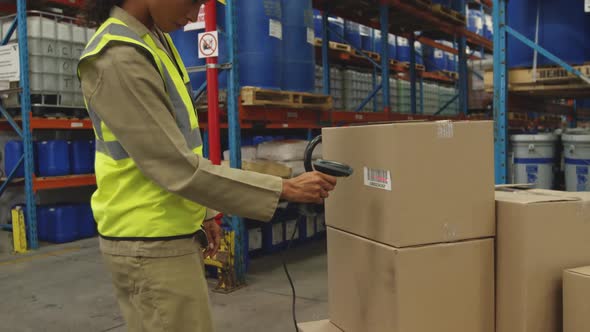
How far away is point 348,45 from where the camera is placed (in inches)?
307

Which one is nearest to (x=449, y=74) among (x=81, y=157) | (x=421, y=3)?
(x=421, y=3)

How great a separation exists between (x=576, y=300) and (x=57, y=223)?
19.0ft

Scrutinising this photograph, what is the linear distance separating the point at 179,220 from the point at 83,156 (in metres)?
5.40

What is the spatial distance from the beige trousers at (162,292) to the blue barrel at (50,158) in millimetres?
5090

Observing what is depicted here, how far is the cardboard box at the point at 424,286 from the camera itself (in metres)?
1.65

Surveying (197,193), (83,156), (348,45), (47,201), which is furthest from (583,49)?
(47,201)

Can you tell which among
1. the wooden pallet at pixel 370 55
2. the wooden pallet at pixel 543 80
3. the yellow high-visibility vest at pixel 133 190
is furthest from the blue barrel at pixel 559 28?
the wooden pallet at pixel 370 55

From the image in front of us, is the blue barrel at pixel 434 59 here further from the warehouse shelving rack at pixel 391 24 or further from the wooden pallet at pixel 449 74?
the warehouse shelving rack at pixel 391 24

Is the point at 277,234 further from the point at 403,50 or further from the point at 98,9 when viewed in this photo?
the point at 403,50

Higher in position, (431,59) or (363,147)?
(431,59)

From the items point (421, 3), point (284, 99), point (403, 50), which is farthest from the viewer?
point (403, 50)

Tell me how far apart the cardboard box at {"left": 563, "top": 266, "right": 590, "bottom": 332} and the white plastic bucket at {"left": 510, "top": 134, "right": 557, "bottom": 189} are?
2797mm

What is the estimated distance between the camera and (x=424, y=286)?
1.66 m

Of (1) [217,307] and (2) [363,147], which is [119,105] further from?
(1) [217,307]
